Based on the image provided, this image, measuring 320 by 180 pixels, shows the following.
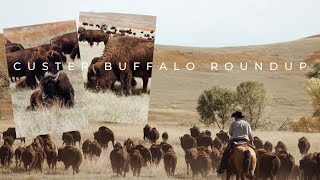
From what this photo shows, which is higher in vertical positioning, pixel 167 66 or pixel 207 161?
pixel 167 66

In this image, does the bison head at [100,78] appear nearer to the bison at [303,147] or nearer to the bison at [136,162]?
the bison at [136,162]

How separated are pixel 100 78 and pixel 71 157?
26.1ft

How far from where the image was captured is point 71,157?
2617 cm

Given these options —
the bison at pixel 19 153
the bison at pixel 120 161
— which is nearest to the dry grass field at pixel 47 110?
the bison at pixel 19 153

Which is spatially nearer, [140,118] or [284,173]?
[284,173]

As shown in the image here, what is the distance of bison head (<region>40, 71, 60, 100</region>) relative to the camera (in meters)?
31.0

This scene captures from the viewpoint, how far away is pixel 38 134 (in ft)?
103

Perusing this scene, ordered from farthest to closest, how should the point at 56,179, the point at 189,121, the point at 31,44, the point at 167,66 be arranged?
the point at 167,66 < the point at 189,121 < the point at 31,44 < the point at 56,179

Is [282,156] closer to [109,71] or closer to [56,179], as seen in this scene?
[56,179]

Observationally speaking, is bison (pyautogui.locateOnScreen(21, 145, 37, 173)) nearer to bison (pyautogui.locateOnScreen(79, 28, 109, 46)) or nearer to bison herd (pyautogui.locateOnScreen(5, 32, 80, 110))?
bison herd (pyautogui.locateOnScreen(5, 32, 80, 110))

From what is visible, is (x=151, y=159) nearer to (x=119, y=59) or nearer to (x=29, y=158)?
(x=29, y=158)

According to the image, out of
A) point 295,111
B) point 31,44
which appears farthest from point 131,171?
point 295,111

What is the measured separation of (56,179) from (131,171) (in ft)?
10.0

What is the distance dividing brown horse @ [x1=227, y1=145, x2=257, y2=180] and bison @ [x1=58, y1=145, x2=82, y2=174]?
7.56 meters
